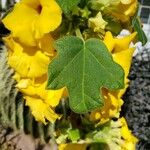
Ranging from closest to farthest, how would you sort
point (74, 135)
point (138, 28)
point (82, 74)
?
point (82, 74)
point (138, 28)
point (74, 135)

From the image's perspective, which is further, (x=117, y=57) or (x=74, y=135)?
(x=74, y=135)

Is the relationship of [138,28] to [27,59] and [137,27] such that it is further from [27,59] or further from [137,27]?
[27,59]

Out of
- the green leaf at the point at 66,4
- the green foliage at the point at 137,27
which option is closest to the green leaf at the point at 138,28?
the green foliage at the point at 137,27

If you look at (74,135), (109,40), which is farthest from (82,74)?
(74,135)

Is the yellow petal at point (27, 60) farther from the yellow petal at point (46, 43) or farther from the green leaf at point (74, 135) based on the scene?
the green leaf at point (74, 135)

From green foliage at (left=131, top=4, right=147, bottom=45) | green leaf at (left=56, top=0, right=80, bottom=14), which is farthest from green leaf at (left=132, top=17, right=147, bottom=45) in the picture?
green leaf at (left=56, top=0, right=80, bottom=14)
